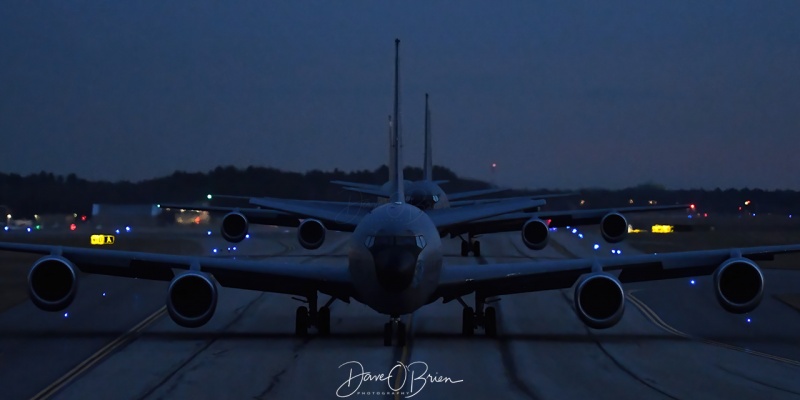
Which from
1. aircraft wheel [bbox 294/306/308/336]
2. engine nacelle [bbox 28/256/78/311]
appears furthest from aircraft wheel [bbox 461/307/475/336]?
engine nacelle [bbox 28/256/78/311]

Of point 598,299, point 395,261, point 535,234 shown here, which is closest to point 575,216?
point 535,234

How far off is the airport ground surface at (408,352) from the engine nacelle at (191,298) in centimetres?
84

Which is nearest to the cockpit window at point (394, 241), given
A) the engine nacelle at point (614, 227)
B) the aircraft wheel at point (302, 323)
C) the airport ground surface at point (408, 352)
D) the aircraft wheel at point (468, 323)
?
the airport ground surface at point (408, 352)

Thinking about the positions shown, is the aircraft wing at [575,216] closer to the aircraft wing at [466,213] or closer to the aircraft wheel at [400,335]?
the aircraft wing at [466,213]

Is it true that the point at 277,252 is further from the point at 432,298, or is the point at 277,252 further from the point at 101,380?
the point at 101,380

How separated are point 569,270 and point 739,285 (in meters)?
3.88

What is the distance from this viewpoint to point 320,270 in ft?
78.4

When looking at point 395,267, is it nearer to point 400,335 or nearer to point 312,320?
point 400,335

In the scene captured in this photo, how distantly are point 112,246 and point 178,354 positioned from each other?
30550 mm

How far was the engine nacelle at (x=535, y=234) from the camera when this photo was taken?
159ft

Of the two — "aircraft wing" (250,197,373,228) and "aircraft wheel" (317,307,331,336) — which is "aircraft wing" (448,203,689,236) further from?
"aircraft wheel" (317,307,331,336)

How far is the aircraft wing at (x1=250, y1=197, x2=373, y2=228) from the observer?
1788 inches

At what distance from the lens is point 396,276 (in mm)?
21266

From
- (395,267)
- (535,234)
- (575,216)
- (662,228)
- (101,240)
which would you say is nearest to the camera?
(395,267)
